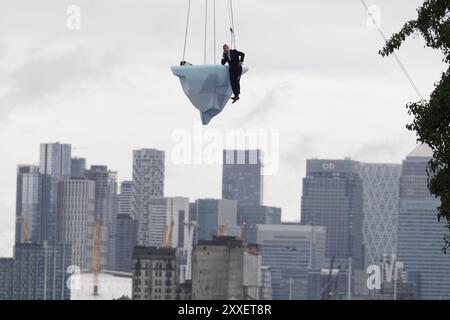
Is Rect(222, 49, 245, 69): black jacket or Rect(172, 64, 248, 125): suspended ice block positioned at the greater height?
Rect(222, 49, 245, 69): black jacket

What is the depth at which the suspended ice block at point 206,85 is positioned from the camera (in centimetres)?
4809

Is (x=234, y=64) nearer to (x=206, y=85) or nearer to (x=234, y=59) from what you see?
(x=234, y=59)

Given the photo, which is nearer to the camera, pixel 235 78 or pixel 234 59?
pixel 235 78

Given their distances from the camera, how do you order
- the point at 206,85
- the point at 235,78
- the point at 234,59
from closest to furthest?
the point at 206,85 → the point at 235,78 → the point at 234,59

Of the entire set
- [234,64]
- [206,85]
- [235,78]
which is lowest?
[206,85]

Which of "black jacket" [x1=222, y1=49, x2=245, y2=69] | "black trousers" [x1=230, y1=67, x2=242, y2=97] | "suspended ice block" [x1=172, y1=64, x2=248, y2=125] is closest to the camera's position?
"suspended ice block" [x1=172, y1=64, x2=248, y2=125]

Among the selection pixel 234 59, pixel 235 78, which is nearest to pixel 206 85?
pixel 235 78

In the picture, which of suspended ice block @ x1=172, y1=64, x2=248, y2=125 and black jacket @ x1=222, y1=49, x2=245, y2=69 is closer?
suspended ice block @ x1=172, y1=64, x2=248, y2=125

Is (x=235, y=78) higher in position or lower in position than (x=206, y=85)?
higher

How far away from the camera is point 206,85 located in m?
48.2

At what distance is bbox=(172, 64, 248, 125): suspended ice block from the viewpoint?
4809 centimetres
